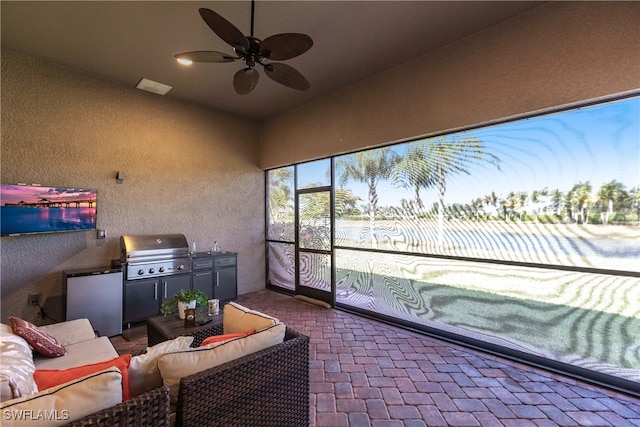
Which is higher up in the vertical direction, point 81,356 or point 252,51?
point 252,51

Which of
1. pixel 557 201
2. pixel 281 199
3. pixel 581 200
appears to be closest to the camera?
pixel 581 200

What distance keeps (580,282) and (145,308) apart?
4902 mm

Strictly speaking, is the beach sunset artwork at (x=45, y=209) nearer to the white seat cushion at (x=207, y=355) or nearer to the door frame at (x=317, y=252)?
the door frame at (x=317, y=252)

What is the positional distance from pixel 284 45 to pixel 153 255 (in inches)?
129

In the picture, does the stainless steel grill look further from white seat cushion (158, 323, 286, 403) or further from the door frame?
white seat cushion (158, 323, 286, 403)

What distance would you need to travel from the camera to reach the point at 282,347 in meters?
1.60

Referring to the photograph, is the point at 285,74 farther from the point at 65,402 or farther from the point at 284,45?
the point at 65,402

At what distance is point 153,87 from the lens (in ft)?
13.3

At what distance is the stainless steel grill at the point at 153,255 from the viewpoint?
3652 mm

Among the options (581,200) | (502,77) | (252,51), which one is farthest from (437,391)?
(252,51)

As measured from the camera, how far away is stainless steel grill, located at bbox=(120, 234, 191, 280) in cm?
365

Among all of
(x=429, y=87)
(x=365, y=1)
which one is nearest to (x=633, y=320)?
(x=429, y=87)

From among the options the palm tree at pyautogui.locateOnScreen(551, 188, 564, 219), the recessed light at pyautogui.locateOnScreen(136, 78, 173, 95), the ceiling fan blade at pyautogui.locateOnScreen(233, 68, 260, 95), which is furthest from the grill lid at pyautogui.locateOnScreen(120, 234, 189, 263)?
the palm tree at pyautogui.locateOnScreen(551, 188, 564, 219)

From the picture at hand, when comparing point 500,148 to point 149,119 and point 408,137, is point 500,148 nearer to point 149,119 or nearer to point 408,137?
point 408,137
